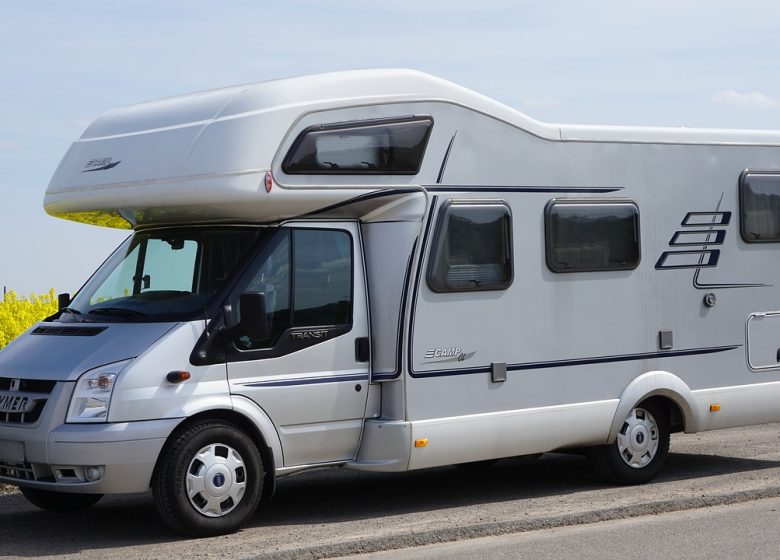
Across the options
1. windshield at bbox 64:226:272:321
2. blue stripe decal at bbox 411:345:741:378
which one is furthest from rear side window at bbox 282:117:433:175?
blue stripe decal at bbox 411:345:741:378

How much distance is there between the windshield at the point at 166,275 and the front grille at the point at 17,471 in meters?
1.12

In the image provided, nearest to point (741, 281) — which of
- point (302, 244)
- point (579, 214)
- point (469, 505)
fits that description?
point (579, 214)

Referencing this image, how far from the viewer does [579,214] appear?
10.2 m

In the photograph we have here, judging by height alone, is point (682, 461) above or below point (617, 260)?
below

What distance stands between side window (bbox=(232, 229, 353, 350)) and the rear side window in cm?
49

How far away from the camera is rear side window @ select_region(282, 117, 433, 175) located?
885 centimetres

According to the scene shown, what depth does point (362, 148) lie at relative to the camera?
361 inches

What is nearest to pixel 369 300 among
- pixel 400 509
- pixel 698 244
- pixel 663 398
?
pixel 400 509

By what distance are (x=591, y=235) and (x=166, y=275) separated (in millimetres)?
3414

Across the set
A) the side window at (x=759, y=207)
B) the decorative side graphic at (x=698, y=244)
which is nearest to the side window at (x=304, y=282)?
the decorative side graphic at (x=698, y=244)

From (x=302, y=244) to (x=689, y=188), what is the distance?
12.0ft

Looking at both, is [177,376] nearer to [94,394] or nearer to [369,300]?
[94,394]

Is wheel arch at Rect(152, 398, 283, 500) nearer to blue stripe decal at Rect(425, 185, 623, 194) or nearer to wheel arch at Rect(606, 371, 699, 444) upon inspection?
blue stripe decal at Rect(425, 185, 623, 194)

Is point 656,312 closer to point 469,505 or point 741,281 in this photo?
point 741,281
